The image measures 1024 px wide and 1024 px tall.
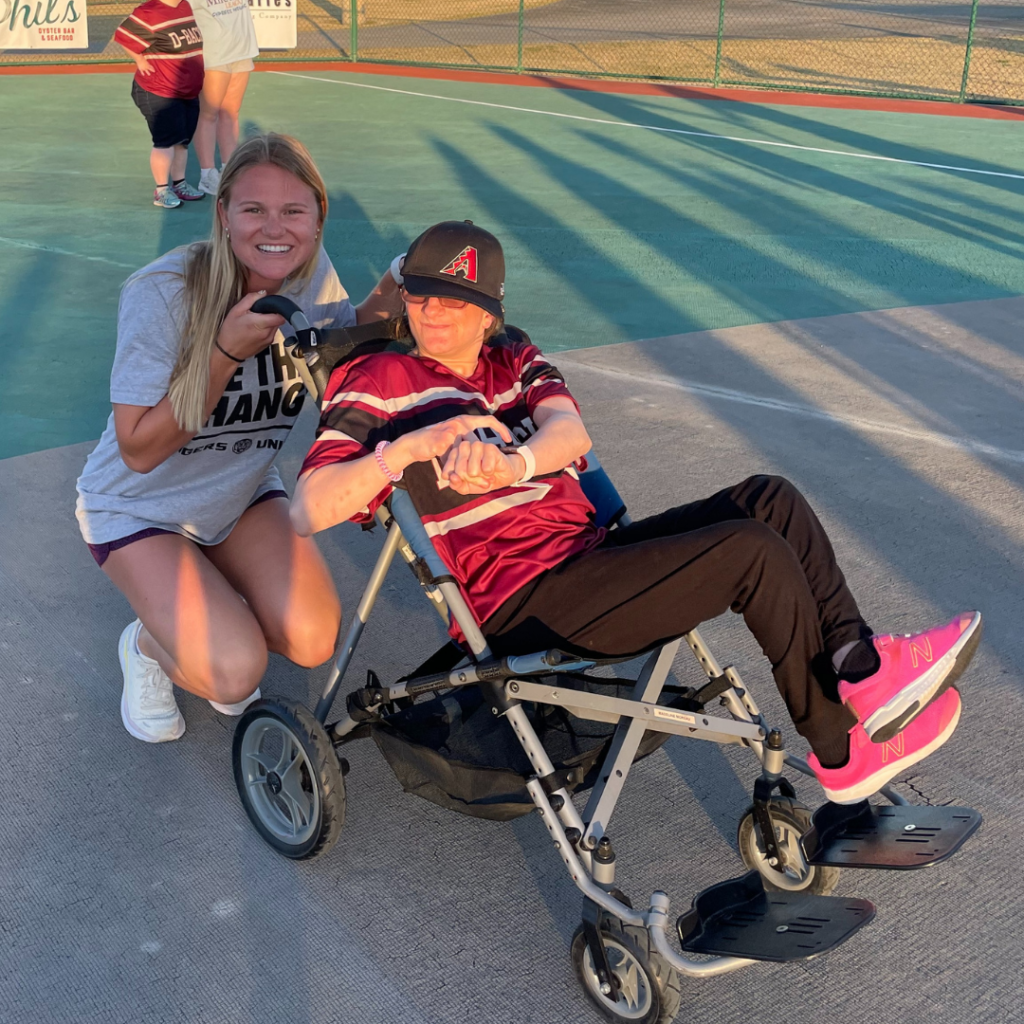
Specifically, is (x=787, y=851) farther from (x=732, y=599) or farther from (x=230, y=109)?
(x=230, y=109)

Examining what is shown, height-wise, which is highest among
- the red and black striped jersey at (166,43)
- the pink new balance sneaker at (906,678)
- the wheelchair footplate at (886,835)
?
the red and black striped jersey at (166,43)

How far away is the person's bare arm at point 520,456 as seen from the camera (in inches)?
98.2

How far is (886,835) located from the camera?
2605 millimetres

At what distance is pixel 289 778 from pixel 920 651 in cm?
152

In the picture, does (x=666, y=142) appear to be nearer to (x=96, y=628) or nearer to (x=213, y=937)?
(x=96, y=628)

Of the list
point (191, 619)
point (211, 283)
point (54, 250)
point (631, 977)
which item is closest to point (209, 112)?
point (54, 250)

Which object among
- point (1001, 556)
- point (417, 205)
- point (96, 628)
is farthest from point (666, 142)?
point (96, 628)

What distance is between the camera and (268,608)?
137 inches

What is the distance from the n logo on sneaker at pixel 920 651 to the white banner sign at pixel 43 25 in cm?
1661

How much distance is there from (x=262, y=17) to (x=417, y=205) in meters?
9.18

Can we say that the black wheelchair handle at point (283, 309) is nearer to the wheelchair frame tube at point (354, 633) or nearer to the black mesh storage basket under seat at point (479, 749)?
the wheelchair frame tube at point (354, 633)

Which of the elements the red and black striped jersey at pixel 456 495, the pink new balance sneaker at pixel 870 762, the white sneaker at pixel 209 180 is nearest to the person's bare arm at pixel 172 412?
the red and black striped jersey at pixel 456 495

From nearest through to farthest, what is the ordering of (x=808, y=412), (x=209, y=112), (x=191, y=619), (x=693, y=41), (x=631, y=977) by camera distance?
(x=631, y=977), (x=191, y=619), (x=808, y=412), (x=209, y=112), (x=693, y=41)

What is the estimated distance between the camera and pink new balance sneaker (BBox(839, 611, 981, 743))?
2436 mm
